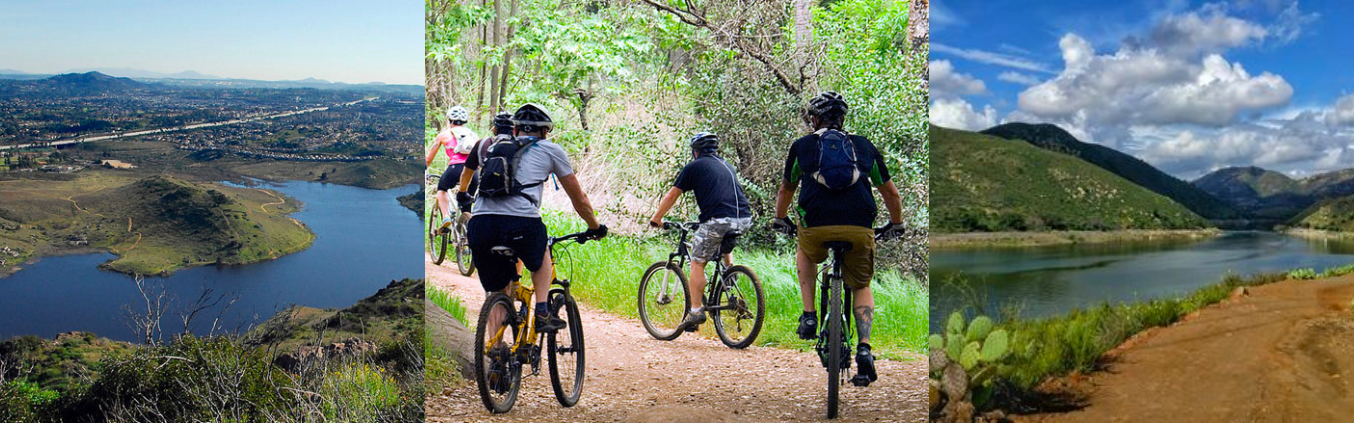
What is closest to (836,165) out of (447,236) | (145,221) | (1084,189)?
(1084,189)

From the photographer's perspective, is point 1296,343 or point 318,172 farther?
point 318,172

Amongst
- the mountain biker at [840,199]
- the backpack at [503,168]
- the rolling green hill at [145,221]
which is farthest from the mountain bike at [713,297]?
the rolling green hill at [145,221]

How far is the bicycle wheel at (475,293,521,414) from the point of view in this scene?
14.3 feet

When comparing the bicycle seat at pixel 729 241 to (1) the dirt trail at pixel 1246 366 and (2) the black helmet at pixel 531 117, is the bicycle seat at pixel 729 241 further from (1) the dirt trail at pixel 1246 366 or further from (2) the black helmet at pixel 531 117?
(1) the dirt trail at pixel 1246 366

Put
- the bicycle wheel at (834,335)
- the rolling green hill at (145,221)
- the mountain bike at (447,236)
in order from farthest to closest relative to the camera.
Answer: the rolling green hill at (145,221)
the mountain bike at (447,236)
the bicycle wheel at (834,335)

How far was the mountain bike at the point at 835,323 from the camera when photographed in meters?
4.46

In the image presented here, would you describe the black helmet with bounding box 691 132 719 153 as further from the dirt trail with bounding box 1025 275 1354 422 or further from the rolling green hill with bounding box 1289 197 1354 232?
the rolling green hill with bounding box 1289 197 1354 232

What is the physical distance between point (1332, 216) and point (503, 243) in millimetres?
3663

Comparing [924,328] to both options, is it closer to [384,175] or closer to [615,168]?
[615,168]

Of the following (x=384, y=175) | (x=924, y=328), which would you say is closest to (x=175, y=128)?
(x=384, y=175)

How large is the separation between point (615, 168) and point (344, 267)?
283 cm

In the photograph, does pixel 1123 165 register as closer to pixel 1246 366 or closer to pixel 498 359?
pixel 1246 366

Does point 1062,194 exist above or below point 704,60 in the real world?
below

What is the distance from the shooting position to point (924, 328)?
5.14 metres
